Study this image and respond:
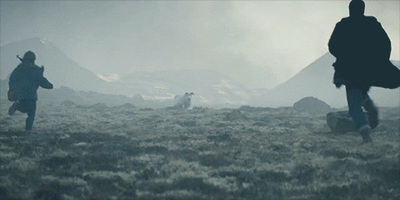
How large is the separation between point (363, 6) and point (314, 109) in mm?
27386

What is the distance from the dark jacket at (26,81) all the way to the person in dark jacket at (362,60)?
1234 cm

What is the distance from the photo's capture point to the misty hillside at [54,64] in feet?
475

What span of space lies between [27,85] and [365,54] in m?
13.6

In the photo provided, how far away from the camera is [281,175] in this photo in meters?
7.15

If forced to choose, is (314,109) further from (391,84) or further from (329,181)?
(329,181)

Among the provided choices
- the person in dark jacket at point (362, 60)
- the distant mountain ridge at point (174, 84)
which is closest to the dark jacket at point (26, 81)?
the person in dark jacket at point (362, 60)

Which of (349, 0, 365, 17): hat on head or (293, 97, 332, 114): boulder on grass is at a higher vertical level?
(349, 0, 365, 17): hat on head

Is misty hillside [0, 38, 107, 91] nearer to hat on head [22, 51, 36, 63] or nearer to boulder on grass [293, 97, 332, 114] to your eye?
boulder on grass [293, 97, 332, 114]

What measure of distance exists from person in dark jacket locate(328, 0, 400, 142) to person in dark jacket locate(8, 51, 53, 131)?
1253 centimetres

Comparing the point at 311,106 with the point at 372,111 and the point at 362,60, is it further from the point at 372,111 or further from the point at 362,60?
the point at 362,60

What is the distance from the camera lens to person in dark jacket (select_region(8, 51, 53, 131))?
46.7ft

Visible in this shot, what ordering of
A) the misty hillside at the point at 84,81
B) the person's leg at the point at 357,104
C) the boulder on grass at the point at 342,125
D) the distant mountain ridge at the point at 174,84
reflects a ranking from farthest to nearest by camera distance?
the misty hillside at the point at 84,81 → the distant mountain ridge at the point at 174,84 → the boulder on grass at the point at 342,125 → the person's leg at the point at 357,104

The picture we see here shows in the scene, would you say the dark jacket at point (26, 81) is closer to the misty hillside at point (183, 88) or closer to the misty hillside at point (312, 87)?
the misty hillside at point (312, 87)

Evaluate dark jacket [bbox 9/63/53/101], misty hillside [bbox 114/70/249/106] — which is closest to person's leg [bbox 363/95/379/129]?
dark jacket [bbox 9/63/53/101]
